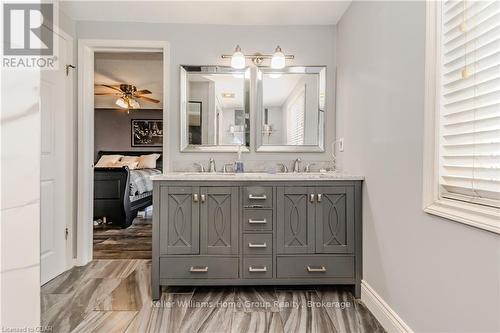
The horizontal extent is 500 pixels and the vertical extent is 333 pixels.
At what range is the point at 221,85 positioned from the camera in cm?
264

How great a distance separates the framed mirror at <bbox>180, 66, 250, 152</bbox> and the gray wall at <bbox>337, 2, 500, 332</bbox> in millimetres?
965

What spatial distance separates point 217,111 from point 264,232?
4.04ft

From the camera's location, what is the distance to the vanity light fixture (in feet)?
8.09

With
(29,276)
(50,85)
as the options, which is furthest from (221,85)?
(29,276)

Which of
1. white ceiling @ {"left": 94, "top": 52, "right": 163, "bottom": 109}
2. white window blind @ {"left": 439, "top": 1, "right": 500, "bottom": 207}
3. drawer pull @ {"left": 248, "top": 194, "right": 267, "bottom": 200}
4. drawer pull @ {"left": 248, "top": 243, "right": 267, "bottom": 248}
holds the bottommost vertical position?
drawer pull @ {"left": 248, "top": 243, "right": 267, "bottom": 248}

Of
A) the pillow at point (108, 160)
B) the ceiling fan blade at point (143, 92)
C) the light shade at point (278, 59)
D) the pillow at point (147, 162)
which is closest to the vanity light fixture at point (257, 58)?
the light shade at point (278, 59)

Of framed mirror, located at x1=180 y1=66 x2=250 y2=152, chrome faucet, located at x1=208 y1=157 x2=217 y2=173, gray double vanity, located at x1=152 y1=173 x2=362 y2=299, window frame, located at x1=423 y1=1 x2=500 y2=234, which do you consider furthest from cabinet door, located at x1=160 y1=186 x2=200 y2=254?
window frame, located at x1=423 y1=1 x2=500 y2=234

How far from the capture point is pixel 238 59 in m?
2.46

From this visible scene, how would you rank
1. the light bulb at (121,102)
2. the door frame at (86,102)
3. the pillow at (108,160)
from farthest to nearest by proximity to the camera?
1. the pillow at (108,160)
2. the light bulb at (121,102)
3. the door frame at (86,102)

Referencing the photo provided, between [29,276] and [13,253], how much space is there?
7cm

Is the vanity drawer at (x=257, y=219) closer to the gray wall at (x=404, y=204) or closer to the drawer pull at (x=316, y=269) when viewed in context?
the drawer pull at (x=316, y=269)

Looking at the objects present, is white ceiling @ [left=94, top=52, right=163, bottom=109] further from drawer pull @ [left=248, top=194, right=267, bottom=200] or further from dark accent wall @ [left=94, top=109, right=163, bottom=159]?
drawer pull @ [left=248, top=194, right=267, bottom=200]

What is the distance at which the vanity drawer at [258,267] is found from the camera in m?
2.06

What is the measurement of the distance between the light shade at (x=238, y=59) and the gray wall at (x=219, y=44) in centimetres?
16
